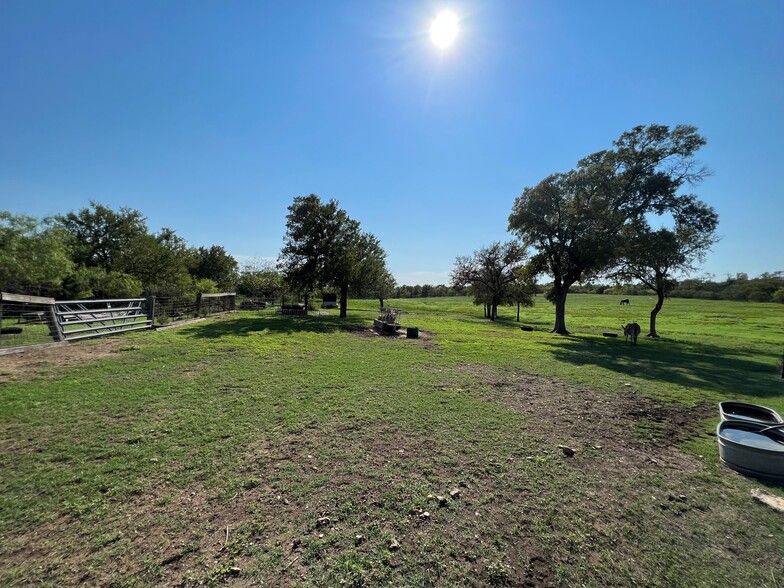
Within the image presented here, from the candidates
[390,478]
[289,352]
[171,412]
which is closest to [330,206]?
[289,352]

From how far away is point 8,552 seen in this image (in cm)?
247

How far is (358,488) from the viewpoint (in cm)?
351

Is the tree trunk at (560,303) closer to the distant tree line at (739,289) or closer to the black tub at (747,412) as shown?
the black tub at (747,412)

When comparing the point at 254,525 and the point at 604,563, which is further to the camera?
the point at 254,525

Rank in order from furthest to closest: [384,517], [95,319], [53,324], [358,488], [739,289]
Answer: [739,289] → [95,319] → [53,324] → [358,488] → [384,517]

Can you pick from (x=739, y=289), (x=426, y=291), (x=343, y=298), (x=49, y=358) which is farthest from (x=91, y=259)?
(x=739, y=289)

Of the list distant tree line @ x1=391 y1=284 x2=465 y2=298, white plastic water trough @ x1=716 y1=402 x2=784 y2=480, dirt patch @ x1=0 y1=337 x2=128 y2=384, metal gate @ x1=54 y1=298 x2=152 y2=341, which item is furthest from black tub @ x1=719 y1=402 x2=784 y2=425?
distant tree line @ x1=391 y1=284 x2=465 y2=298

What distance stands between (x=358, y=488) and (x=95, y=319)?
513 inches

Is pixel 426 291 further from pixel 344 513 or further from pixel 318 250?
pixel 344 513

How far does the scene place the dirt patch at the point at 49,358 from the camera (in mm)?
6984

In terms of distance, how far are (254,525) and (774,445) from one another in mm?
6579

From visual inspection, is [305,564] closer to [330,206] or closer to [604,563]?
[604,563]

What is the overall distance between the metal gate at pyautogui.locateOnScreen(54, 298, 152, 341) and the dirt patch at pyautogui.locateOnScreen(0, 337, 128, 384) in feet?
2.44

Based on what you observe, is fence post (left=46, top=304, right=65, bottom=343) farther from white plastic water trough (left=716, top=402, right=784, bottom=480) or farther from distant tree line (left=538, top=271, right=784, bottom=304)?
distant tree line (left=538, top=271, right=784, bottom=304)
